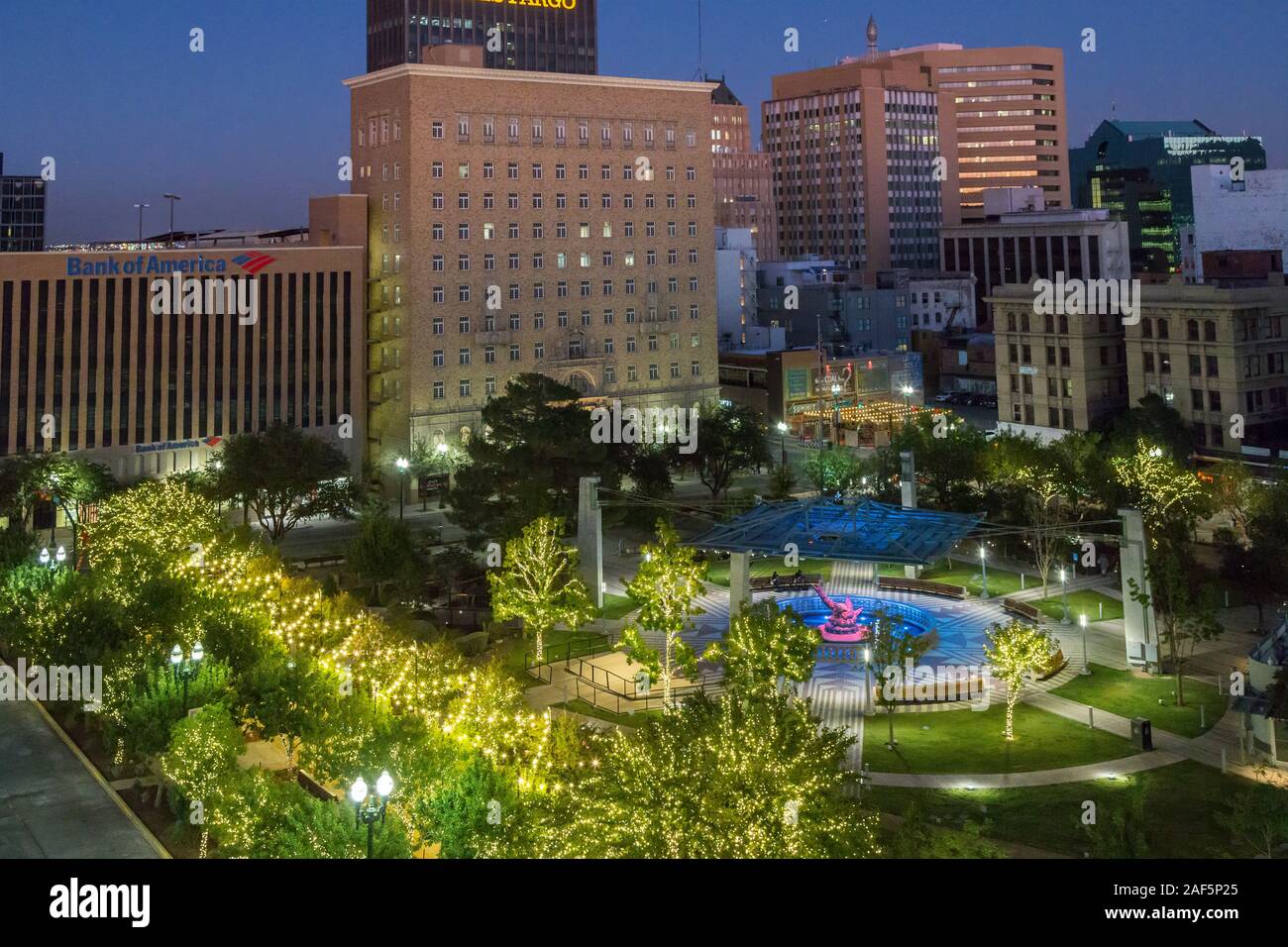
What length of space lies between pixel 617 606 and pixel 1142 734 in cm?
2371

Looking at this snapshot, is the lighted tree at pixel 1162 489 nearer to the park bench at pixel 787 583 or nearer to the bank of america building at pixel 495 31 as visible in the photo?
the park bench at pixel 787 583

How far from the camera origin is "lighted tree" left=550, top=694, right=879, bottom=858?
18.2m

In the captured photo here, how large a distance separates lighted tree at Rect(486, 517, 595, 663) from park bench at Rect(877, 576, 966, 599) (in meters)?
14.7

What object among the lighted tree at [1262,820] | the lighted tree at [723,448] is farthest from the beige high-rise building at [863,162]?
the lighted tree at [1262,820]

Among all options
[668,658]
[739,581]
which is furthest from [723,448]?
[668,658]

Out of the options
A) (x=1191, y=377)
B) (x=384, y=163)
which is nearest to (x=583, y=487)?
(x=384, y=163)

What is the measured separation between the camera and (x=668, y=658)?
3922 centimetres

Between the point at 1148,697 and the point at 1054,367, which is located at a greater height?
the point at 1054,367

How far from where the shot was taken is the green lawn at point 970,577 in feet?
171

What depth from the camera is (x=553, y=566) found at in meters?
44.2

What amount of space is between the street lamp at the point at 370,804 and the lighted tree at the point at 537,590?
20.5 m

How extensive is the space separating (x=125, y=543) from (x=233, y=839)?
24393 mm

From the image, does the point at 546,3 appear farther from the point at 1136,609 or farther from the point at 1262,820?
the point at 1262,820
